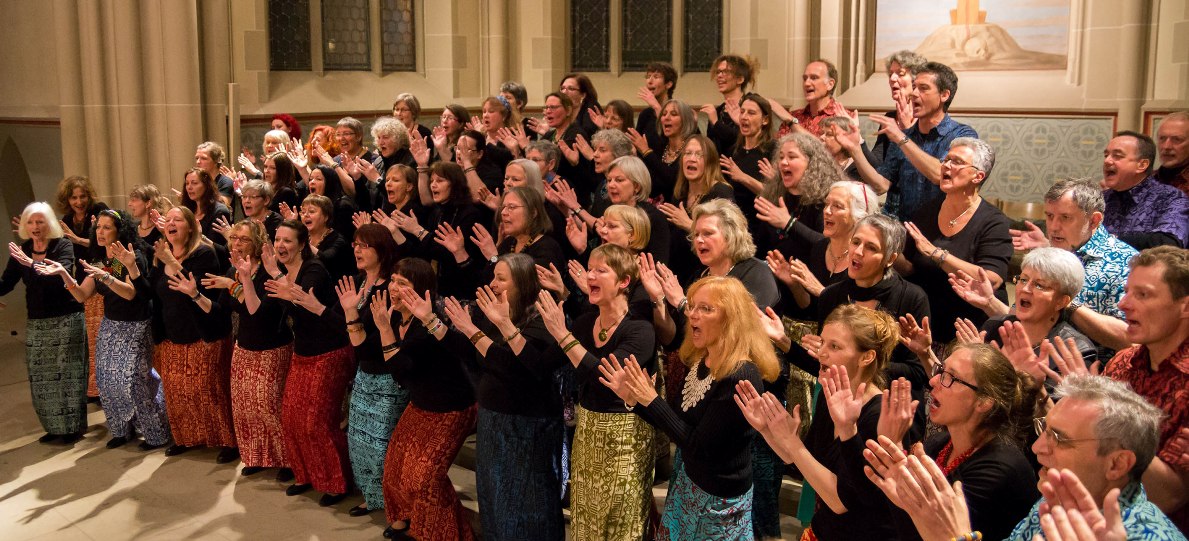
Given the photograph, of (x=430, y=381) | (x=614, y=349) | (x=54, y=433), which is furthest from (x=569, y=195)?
(x=54, y=433)

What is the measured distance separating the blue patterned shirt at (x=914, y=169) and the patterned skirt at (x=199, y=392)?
4.32m

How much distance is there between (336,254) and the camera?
6906mm

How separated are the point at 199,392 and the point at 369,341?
6.22 feet

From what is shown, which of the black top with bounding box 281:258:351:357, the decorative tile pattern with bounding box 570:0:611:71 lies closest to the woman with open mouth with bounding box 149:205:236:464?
the black top with bounding box 281:258:351:357

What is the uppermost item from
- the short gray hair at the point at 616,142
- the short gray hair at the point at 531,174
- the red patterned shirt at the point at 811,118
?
the red patterned shirt at the point at 811,118

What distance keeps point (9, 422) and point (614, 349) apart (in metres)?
5.38

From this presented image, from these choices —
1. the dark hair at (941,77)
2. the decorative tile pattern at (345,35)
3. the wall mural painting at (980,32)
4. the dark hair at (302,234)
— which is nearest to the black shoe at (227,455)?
the dark hair at (302,234)

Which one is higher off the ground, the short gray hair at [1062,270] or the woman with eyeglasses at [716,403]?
the short gray hair at [1062,270]

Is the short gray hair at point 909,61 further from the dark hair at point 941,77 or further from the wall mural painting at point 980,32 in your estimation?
the wall mural painting at point 980,32

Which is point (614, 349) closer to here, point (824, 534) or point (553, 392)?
point (553, 392)

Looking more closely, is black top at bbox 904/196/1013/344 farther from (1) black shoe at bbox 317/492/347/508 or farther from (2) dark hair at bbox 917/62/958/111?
(1) black shoe at bbox 317/492/347/508

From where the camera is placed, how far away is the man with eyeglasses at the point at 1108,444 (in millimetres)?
2758

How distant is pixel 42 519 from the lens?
248 inches

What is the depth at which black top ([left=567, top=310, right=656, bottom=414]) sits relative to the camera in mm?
4676
